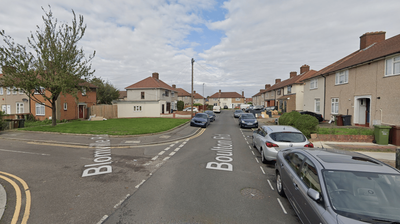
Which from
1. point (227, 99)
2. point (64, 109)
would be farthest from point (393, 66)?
point (227, 99)

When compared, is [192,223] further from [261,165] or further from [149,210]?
[261,165]

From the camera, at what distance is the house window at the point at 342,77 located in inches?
699

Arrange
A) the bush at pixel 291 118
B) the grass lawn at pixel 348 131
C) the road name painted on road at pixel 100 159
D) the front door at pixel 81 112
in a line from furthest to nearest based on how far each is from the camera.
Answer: the front door at pixel 81 112 < the bush at pixel 291 118 < the grass lawn at pixel 348 131 < the road name painted on road at pixel 100 159

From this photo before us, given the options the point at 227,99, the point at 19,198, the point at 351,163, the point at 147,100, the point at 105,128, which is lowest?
the point at 19,198

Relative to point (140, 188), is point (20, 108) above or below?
above

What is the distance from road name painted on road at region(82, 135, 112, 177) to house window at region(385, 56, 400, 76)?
17.7 m

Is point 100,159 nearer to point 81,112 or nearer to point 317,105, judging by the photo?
point 317,105

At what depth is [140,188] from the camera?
18.5ft

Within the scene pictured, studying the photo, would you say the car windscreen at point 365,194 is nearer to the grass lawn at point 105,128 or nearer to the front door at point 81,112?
the grass lawn at point 105,128

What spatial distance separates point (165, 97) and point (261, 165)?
33023 millimetres

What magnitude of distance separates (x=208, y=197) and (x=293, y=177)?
7.17 ft

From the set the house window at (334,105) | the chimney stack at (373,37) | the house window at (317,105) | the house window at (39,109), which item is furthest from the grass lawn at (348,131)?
the house window at (39,109)

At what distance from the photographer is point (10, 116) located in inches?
992

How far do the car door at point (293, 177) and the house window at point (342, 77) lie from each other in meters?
17.3
